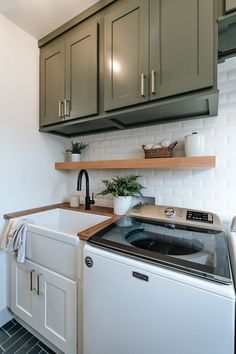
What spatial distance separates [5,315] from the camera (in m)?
1.44

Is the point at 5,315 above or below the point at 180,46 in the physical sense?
below

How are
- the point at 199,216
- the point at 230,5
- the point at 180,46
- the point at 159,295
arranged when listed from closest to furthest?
1. the point at 159,295
2. the point at 230,5
3. the point at 180,46
4. the point at 199,216

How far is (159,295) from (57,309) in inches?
30.5

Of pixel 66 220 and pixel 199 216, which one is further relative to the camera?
pixel 66 220

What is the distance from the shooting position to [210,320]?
0.61m

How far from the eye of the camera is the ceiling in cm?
130

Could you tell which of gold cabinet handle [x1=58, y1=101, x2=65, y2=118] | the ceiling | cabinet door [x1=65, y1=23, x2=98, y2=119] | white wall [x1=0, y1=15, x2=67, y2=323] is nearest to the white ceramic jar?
cabinet door [x1=65, y1=23, x2=98, y2=119]

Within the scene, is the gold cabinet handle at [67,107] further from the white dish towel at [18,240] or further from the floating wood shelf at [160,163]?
the white dish towel at [18,240]

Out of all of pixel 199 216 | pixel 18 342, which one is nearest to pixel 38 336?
pixel 18 342

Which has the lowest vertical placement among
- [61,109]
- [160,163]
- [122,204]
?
[122,204]

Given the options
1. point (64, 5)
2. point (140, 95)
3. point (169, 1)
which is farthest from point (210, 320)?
point (64, 5)

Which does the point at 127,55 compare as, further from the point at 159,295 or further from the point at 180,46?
the point at 159,295

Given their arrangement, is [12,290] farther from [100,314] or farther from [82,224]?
[100,314]

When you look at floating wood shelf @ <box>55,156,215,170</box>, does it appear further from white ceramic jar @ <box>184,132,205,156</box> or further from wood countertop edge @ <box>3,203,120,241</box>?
wood countertop edge @ <box>3,203,120,241</box>
